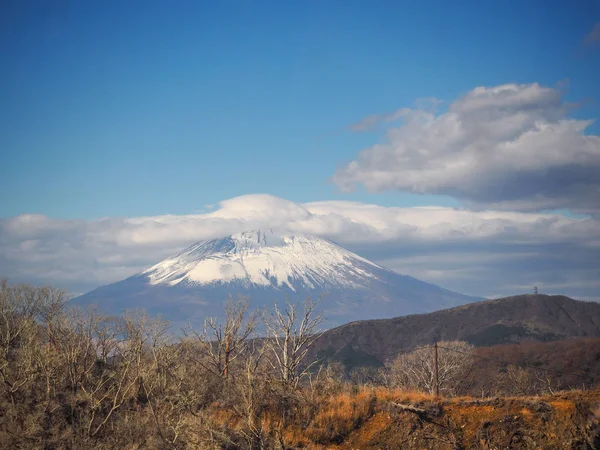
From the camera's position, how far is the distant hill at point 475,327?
164 metres

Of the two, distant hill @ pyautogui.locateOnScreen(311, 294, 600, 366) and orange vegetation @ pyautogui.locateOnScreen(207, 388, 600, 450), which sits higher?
orange vegetation @ pyautogui.locateOnScreen(207, 388, 600, 450)

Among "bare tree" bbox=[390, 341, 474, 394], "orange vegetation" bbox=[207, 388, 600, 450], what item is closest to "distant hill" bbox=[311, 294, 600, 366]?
"bare tree" bbox=[390, 341, 474, 394]

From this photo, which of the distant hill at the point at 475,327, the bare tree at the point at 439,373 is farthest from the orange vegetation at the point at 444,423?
the distant hill at the point at 475,327

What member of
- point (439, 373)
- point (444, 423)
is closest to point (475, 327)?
point (439, 373)

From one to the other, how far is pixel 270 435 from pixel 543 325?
161 metres

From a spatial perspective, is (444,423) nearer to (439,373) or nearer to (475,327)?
(439,373)

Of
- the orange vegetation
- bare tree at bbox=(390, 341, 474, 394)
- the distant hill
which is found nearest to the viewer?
the orange vegetation

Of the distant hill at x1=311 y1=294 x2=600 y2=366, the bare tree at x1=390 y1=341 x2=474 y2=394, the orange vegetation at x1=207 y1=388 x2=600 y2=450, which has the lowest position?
the distant hill at x1=311 y1=294 x2=600 y2=366

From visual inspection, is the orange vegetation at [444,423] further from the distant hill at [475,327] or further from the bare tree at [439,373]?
the distant hill at [475,327]

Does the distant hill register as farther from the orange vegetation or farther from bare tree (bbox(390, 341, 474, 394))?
the orange vegetation

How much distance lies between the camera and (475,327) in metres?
178

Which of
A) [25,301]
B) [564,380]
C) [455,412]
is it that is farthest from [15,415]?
[564,380]

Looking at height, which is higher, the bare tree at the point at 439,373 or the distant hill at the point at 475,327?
the bare tree at the point at 439,373

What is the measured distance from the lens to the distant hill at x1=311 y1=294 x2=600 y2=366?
537 ft
